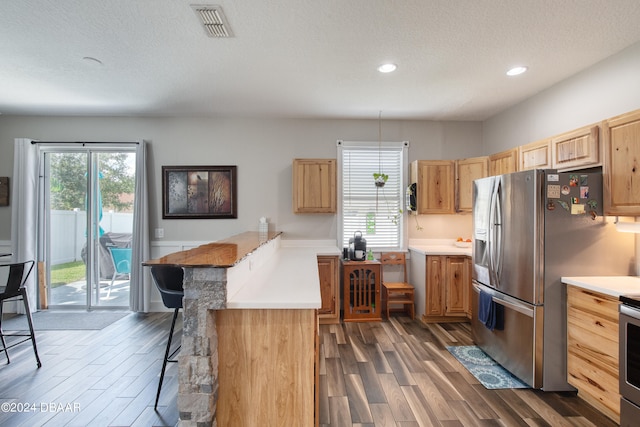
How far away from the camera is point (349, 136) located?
4.15 meters

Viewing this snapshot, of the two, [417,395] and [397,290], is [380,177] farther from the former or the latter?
[417,395]

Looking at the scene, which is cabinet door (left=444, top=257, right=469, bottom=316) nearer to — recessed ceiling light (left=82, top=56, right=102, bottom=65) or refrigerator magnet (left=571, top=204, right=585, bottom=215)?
refrigerator magnet (left=571, top=204, right=585, bottom=215)

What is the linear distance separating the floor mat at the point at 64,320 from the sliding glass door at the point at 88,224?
18cm

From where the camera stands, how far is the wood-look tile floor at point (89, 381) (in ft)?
6.57

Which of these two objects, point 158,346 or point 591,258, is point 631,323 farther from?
point 158,346

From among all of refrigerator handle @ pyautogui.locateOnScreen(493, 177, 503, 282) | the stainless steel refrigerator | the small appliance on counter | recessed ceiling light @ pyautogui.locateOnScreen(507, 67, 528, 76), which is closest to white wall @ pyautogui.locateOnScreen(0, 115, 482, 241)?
the small appliance on counter

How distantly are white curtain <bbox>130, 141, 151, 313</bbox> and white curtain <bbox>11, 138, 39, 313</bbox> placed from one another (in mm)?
1334

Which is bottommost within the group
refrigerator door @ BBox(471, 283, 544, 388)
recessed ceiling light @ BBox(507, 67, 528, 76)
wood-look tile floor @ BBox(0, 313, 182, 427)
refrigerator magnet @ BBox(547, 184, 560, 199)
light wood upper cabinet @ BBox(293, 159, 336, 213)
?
wood-look tile floor @ BBox(0, 313, 182, 427)

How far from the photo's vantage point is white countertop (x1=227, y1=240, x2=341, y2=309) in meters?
1.55

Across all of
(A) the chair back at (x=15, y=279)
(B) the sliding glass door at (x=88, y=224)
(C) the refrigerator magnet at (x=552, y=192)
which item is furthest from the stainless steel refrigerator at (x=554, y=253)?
(B) the sliding glass door at (x=88, y=224)

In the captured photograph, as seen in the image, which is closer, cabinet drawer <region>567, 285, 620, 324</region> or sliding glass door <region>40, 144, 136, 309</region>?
cabinet drawer <region>567, 285, 620, 324</region>

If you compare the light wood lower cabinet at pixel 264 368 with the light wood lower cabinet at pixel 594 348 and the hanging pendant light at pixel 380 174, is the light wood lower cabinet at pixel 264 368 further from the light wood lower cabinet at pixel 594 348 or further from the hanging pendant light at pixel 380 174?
the hanging pendant light at pixel 380 174

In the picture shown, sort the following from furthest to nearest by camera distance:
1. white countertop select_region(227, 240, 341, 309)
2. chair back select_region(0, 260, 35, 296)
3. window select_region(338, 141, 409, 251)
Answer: window select_region(338, 141, 409, 251), chair back select_region(0, 260, 35, 296), white countertop select_region(227, 240, 341, 309)

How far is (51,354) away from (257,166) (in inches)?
117
